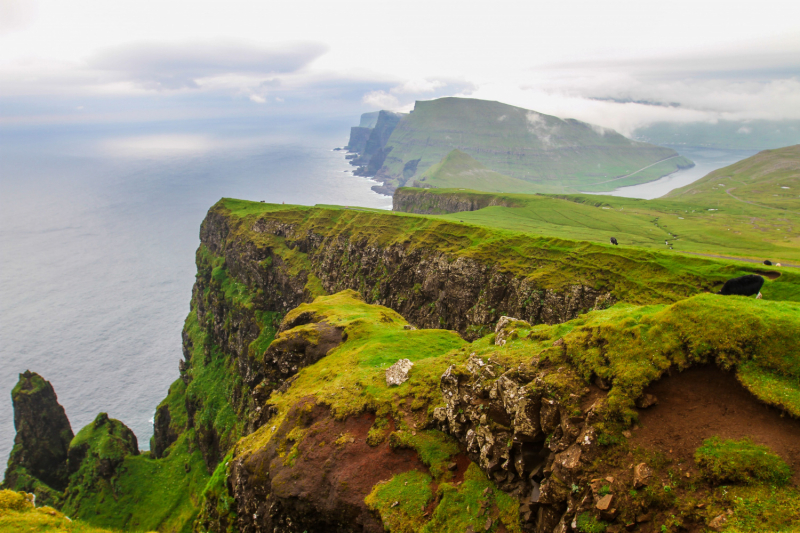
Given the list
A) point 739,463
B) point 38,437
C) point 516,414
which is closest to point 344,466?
point 516,414

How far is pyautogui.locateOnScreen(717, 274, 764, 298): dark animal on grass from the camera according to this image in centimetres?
2331

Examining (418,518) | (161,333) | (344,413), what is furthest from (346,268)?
(161,333)

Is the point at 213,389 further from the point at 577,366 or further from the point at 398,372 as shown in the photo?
the point at 577,366

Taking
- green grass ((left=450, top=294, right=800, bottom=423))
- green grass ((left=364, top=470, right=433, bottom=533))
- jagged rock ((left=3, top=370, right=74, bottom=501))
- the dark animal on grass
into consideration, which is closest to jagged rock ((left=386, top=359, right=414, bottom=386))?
green grass ((left=364, top=470, right=433, bottom=533))

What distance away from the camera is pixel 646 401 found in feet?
51.2

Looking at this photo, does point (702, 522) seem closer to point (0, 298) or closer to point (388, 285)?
point (388, 285)

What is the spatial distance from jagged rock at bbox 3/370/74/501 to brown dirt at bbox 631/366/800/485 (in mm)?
102454

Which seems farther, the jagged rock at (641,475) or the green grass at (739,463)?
the jagged rock at (641,475)

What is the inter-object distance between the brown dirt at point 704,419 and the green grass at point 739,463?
0.29 m

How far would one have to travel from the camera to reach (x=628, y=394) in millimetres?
15773

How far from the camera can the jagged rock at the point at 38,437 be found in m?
75.1

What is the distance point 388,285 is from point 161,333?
375 ft

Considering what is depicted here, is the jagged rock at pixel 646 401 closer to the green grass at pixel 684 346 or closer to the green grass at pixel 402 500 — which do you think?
the green grass at pixel 684 346

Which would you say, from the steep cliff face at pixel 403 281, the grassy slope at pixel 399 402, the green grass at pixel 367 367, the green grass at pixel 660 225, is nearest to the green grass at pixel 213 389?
the steep cliff face at pixel 403 281
